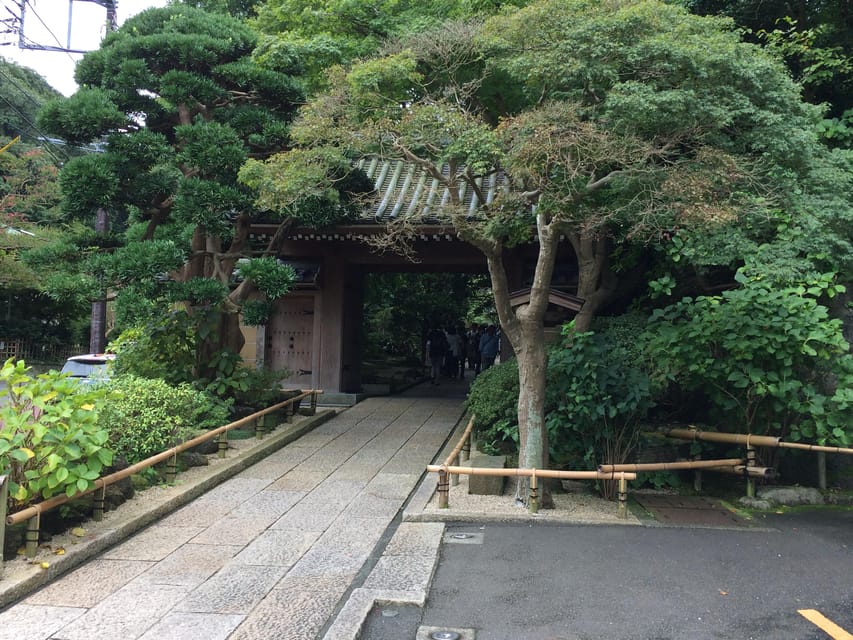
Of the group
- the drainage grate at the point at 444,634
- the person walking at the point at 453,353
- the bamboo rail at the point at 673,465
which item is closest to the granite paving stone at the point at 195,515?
the drainage grate at the point at 444,634

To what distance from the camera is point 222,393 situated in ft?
31.4

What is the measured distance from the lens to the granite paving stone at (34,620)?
3.82 m

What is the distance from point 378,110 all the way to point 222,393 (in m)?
5.00

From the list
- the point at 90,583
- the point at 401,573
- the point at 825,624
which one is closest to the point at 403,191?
the point at 401,573

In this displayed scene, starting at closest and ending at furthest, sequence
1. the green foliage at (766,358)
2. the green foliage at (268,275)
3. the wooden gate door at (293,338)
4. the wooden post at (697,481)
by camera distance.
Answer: the green foliage at (766,358) < the wooden post at (697,481) < the green foliage at (268,275) < the wooden gate door at (293,338)

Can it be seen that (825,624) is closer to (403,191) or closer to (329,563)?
(329,563)

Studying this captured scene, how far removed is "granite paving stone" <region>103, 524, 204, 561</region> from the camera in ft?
17.1

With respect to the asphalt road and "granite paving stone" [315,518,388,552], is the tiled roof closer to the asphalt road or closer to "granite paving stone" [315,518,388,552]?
"granite paving stone" [315,518,388,552]

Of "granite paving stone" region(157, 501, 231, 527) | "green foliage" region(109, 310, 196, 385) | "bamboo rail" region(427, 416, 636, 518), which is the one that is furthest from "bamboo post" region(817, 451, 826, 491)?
"green foliage" region(109, 310, 196, 385)

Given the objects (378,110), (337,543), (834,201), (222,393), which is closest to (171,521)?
(337,543)

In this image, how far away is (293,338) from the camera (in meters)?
13.7

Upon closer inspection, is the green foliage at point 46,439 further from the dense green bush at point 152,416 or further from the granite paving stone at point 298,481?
the granite paving stone at point 298,481

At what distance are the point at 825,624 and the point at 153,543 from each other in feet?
17.2

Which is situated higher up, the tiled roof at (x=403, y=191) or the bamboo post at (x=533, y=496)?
the tiled roof at (x=403, y=191)
